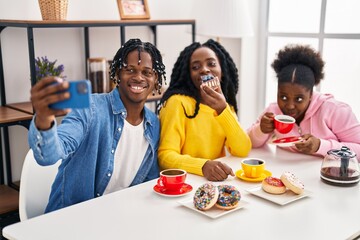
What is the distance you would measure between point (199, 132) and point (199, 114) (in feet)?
0.28

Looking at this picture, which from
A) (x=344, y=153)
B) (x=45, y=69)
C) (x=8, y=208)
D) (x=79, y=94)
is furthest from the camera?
(x=45, y=69)

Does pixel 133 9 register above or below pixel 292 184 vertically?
above

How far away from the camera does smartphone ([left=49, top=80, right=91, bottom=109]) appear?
1.04 m

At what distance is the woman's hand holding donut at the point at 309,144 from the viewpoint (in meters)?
1.91

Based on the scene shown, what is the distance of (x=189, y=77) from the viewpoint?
7.11ft

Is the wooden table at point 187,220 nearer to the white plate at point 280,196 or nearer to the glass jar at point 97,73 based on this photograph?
the white plate at point 280,196

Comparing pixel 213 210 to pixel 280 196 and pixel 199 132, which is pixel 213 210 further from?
pixel 199 132

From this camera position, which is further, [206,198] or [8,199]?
[8,199]

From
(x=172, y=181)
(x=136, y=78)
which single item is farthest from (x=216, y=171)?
(x=136, y=78)

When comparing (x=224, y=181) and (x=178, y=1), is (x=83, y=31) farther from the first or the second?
(x=224, y=181)

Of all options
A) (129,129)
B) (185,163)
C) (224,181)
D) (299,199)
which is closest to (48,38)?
(129,129)

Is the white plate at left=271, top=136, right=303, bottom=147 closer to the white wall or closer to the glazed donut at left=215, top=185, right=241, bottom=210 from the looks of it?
the glazed donut at left=215, top=185, right=241, bottom=210

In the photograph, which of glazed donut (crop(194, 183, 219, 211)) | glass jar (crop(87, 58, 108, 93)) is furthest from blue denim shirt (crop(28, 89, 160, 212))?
glass jar (crop(87, 58, 108, 93))

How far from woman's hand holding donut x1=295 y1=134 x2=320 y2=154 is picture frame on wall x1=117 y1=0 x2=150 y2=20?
58.0 inches
